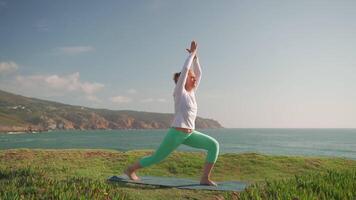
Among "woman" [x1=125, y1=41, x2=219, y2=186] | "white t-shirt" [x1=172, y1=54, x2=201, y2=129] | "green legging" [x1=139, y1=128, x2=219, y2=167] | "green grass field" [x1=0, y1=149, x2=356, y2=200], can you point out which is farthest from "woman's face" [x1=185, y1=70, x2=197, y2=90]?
"green grass field" [x1=0, y1=149, x2=356, y2=200]

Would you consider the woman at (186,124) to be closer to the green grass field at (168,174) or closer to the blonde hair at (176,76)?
the blonde hair at (176,76)

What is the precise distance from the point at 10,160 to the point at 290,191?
10703mm

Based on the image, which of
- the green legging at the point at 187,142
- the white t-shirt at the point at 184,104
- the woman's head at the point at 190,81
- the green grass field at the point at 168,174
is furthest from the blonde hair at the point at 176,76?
the green grass field at the point at 168,174

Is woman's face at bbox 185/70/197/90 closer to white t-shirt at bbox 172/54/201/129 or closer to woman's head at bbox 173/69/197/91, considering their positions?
woman's head at bbox 173/69/197/91

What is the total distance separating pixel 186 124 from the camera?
27.4 ft

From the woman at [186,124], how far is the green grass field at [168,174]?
839 millimetres

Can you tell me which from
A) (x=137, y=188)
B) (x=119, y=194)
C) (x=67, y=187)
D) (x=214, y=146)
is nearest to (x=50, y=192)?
(x=67, y=187)

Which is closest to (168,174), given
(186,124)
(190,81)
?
(186,124)

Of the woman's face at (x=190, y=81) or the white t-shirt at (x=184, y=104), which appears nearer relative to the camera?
the white t-shirt at (x=184, y=104)

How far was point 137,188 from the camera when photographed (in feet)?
27.5

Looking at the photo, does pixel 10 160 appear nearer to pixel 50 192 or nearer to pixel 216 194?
pixel 50 192

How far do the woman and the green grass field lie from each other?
2.75ft

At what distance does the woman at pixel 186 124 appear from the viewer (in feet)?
27.4

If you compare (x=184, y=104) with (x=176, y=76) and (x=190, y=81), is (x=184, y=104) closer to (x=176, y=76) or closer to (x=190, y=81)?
(x=190, y=81)
